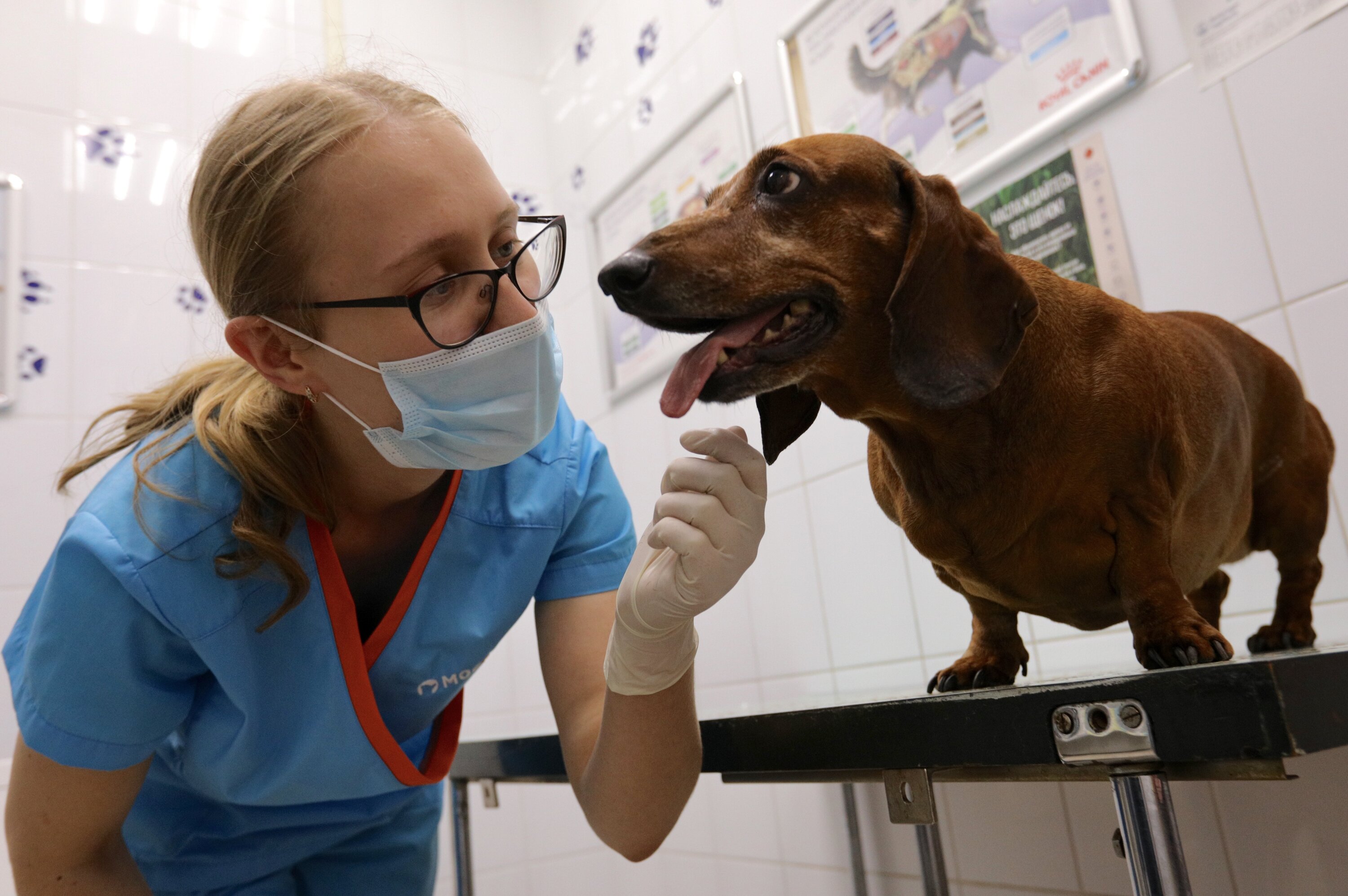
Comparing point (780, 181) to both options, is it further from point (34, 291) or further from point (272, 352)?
point (34, 291)

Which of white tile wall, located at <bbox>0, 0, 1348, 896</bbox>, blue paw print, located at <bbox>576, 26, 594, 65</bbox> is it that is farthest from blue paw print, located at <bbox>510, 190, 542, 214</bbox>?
blue paw print, located at <bbox>576, 26, 594, 65</bbox>

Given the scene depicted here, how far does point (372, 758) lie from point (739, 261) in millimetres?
694

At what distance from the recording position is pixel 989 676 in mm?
854

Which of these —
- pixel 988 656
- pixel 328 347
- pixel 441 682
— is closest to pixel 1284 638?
pixel 988 656

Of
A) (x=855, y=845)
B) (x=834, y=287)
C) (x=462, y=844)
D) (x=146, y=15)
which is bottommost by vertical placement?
(x=855, y=845)

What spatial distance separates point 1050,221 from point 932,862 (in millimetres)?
992

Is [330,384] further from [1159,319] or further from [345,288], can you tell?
[1159,319]

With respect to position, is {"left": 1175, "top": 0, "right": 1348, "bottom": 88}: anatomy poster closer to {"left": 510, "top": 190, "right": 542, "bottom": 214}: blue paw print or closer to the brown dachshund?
the brown dachshund

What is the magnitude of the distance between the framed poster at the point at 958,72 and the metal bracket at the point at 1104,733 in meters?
1.05

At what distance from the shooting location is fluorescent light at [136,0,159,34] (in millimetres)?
2504

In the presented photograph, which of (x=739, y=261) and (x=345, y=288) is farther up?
(x=345, y=288)

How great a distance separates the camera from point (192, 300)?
95.9 inches

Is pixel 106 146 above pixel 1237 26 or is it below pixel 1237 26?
above

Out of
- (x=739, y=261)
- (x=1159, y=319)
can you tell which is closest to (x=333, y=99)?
(x=739, y=261)
